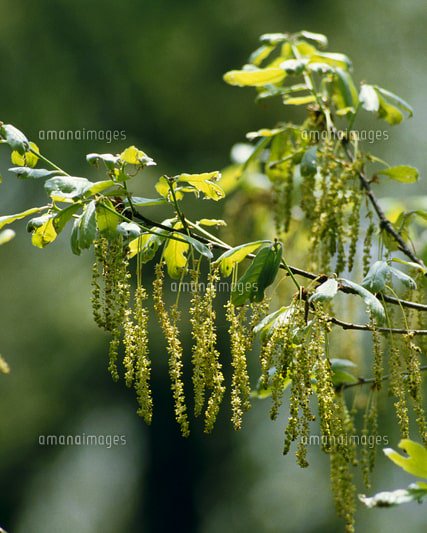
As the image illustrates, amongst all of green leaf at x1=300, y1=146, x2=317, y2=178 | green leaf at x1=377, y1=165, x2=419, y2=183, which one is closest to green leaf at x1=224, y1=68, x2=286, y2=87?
green leaf at x1=300, y1=146, x2=317, y2=178

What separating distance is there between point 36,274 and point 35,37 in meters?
3.46

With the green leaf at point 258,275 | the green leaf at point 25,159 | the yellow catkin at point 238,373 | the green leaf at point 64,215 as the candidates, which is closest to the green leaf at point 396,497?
the yellow catkin at point 238,373

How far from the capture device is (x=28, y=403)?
1059 cm

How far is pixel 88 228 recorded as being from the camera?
2037 mm

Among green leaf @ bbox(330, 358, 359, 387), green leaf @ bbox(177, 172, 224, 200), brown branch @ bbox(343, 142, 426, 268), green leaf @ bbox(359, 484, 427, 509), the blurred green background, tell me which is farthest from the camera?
the blurred green background

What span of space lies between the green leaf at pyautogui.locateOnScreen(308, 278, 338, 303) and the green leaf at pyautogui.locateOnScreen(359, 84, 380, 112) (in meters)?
1.11

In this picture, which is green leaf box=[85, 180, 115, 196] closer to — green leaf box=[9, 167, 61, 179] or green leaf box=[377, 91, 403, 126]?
green leaf box=[9, 167, 61, 179]

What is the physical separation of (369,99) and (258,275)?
114 centimetres

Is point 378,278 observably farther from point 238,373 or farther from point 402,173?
point 402,173

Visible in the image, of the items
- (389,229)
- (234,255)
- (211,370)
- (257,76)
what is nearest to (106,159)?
(234,255)

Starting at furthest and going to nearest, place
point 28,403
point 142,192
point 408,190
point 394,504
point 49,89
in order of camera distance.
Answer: point 49,89, point 28,403, point 408,190, point 142,192, point 394,504

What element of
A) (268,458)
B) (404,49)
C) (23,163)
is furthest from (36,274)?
(23,163)

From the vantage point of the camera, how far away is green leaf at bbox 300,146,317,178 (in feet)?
9.31

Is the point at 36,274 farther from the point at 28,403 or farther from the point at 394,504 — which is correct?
the point at 394,504
